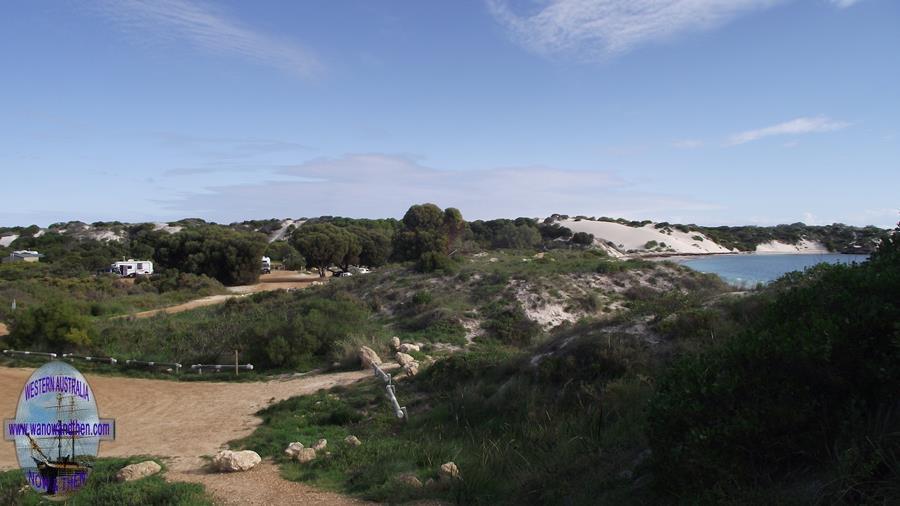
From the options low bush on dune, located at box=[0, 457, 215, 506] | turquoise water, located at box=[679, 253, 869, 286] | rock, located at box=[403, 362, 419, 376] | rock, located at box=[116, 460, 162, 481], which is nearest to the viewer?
low bush on dune, located at box=[0, 457, 215, 506]

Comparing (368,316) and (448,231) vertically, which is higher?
(448,231)

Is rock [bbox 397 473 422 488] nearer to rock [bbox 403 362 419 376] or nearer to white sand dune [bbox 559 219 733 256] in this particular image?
rock [bbox 403 362 419 376]

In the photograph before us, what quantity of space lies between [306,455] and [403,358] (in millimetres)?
7863

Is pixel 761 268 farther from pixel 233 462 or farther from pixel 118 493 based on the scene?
pixel 118 493

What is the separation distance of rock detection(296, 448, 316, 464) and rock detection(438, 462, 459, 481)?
104 inches

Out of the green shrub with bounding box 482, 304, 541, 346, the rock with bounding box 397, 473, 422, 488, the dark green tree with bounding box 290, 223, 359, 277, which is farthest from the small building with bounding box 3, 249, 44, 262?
the rock with bounding box 397, 473, 422, 488

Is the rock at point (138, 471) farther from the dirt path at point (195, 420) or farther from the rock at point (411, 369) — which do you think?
the rock at point (411, 369)

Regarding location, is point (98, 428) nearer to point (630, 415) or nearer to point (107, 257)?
point (630, 415)

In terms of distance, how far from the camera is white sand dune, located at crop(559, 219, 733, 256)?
6675 centimetres

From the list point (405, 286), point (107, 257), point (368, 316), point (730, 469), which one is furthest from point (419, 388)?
point (107, 257)

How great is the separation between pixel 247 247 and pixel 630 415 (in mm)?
49655

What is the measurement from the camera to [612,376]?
8.86 m

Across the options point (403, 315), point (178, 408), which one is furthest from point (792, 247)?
point (178, 408)

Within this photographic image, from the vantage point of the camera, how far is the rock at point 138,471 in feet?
24.8
